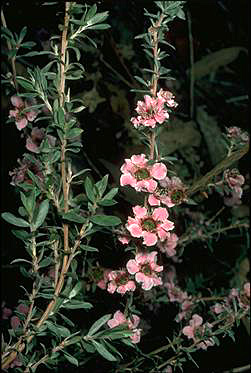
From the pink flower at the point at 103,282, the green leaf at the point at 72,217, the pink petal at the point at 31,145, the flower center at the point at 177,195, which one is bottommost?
the pink flower at the point at 103,282

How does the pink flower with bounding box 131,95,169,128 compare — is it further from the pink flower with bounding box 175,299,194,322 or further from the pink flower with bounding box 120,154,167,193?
the pink flower with bounding box 175,299,194,322

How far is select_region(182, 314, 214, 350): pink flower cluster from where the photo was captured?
63 cm

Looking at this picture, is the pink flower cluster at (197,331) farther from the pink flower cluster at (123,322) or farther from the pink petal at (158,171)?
the pink petal at (158,171)

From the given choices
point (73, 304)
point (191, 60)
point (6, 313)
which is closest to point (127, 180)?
point (73, 304)

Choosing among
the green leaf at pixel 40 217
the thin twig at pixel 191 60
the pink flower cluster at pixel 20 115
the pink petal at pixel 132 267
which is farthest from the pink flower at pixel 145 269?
the thin twig at pixel 191 60

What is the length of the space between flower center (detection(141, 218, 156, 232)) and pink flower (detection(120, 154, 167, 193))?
25 millimetres

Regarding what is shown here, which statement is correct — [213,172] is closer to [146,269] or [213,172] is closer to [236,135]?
[236,135]

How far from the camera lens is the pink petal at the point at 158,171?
0.51m

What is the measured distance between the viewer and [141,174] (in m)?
0.52

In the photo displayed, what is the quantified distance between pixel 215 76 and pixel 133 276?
2.59 ft

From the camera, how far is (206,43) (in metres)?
1.15

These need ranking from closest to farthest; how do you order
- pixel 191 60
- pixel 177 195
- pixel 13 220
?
1. pixel 13 220
2. pixel 177 195
3. pixel 191 60

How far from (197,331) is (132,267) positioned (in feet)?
0.52

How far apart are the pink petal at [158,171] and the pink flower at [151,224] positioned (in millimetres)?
→ 28
